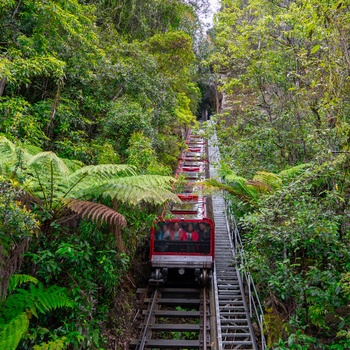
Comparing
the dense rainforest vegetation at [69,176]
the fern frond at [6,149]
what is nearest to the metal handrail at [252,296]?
the dense rainforest vegetation at [69,176]

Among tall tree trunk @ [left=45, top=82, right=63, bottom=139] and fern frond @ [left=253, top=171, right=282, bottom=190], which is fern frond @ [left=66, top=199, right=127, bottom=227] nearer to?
tall tree trunk @ [left=45, top=82, right=63, bottom=139]

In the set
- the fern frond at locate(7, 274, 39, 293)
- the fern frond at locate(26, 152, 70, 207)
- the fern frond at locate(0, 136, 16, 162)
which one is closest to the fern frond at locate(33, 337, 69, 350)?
the fern frond at locate(7, 274, 39, 293)

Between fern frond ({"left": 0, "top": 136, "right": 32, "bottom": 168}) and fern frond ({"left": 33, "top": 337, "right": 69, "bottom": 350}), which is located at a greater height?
fern frond ({"left": 0, "top": 136, "right": 32, "bottom": 168})

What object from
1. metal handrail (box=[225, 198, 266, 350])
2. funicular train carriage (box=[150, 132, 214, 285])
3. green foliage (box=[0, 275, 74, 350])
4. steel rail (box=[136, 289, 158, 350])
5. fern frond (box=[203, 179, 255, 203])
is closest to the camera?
green foliage (box=[0, 275, 74, 350])

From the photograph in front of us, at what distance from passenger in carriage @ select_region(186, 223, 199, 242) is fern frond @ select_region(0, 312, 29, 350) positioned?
5.28 metres

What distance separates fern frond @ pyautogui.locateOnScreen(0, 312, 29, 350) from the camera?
10.5 ft

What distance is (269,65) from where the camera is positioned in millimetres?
9664

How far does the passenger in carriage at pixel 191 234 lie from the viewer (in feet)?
27.7

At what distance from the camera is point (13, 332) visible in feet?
11.0

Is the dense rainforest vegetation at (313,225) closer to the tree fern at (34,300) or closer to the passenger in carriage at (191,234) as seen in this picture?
the passenger in carriage at (191,234)

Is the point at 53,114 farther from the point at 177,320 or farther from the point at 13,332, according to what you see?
the point at 177,320

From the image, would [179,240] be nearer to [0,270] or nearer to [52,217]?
[52,217]

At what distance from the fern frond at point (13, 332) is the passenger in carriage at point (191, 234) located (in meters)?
5.28

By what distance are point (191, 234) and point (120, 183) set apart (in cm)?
453
